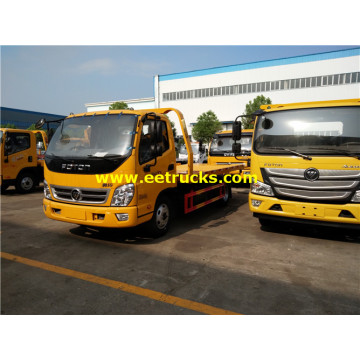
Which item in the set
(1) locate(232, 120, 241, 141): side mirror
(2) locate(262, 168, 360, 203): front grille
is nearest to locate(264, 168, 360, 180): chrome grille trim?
(2) locate(262, 168, 360, 203): front grille

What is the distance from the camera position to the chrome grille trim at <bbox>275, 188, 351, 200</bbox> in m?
4.16

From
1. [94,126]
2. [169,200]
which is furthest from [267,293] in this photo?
[94,126]

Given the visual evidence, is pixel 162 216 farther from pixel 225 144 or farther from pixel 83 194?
pixel 225 144

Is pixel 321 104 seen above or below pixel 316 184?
above

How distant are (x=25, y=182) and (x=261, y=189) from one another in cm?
803

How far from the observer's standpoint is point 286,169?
447cm

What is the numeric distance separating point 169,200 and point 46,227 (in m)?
2.46

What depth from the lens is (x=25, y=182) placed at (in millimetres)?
9430

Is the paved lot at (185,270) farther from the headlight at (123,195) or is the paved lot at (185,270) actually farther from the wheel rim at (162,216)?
the headlight at (123,195)

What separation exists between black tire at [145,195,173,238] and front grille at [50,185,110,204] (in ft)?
2.98

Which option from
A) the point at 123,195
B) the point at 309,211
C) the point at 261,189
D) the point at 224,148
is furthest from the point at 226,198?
the point at 123,195

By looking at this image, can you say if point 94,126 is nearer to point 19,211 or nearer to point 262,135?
point 262,135

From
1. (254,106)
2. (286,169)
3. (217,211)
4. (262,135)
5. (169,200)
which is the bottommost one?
(217,211)

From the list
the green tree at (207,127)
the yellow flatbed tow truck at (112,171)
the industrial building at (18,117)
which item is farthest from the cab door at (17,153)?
the industrial building at (18,117)
